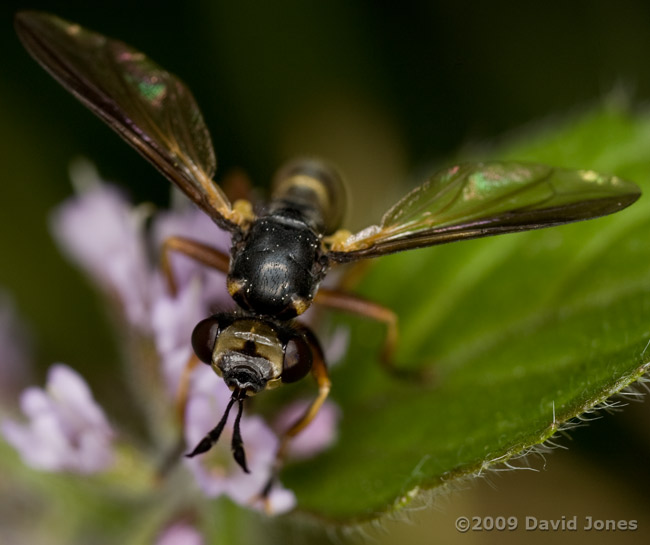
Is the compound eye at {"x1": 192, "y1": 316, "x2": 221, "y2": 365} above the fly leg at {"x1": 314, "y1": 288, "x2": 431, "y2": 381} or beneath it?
beneath

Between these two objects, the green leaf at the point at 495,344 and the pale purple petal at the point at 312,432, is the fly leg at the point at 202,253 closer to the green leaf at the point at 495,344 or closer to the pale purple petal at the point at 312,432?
the pale purple petal at the point at 312,432

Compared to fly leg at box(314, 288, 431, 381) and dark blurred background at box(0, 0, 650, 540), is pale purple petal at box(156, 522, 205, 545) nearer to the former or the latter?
fly leg at box(314, 288, 431, 381)

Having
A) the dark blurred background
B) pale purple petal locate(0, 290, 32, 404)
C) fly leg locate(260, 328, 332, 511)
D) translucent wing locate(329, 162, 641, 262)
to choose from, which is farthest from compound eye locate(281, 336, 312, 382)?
the dark blurred background

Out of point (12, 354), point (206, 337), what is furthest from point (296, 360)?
point (12, 354)

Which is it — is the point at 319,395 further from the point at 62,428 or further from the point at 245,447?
the point at 62,428

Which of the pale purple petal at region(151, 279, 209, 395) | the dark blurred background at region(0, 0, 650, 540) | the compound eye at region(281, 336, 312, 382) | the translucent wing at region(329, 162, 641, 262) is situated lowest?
the compound eye at region(281, 336, 312, 382)

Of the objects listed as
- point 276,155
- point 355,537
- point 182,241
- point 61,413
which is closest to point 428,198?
point 182,241
